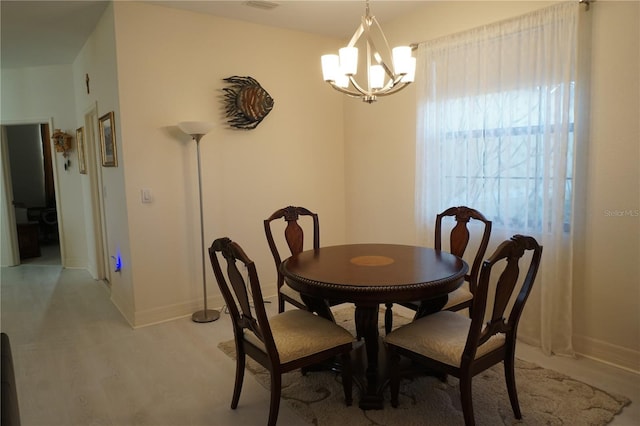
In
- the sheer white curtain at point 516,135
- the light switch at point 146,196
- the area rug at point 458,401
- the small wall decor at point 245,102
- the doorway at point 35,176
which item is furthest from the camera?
the doorway at point 35,176

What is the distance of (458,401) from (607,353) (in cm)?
113

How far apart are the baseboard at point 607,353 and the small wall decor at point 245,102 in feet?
9.82

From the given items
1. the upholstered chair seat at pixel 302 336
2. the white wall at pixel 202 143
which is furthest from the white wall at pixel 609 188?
the white wall at pixel 202 143

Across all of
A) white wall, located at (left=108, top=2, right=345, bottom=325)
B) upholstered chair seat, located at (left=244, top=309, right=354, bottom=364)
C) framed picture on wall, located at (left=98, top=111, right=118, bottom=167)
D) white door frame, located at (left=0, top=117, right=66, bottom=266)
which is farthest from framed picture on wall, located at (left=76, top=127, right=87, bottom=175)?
upholstered chair seat, located at (left=244, top=309, right=354, bottom=364)

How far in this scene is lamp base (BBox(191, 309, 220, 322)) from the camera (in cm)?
350

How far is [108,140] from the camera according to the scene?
11.9 ft

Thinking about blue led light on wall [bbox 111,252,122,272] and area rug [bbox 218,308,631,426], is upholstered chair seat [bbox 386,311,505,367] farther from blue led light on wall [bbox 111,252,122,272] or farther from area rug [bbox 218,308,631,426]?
blue led light on wall [bbox 111,252,122,272]

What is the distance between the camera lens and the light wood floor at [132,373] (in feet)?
7.25

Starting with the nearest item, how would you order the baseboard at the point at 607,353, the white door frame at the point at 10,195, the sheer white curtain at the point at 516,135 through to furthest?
the baseboard at the point at 607,353, the sheer white curtain at the point at 516,135, the white door frame at the point at 10,195

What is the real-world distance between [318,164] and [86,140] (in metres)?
2.62

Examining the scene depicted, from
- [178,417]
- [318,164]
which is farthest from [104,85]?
[178,417]

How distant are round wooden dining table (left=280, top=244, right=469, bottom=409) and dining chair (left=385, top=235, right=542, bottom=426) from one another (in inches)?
7.4

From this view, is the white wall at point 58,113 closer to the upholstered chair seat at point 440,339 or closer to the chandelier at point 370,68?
the chandelier at point 370,68

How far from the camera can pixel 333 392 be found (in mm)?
2369
